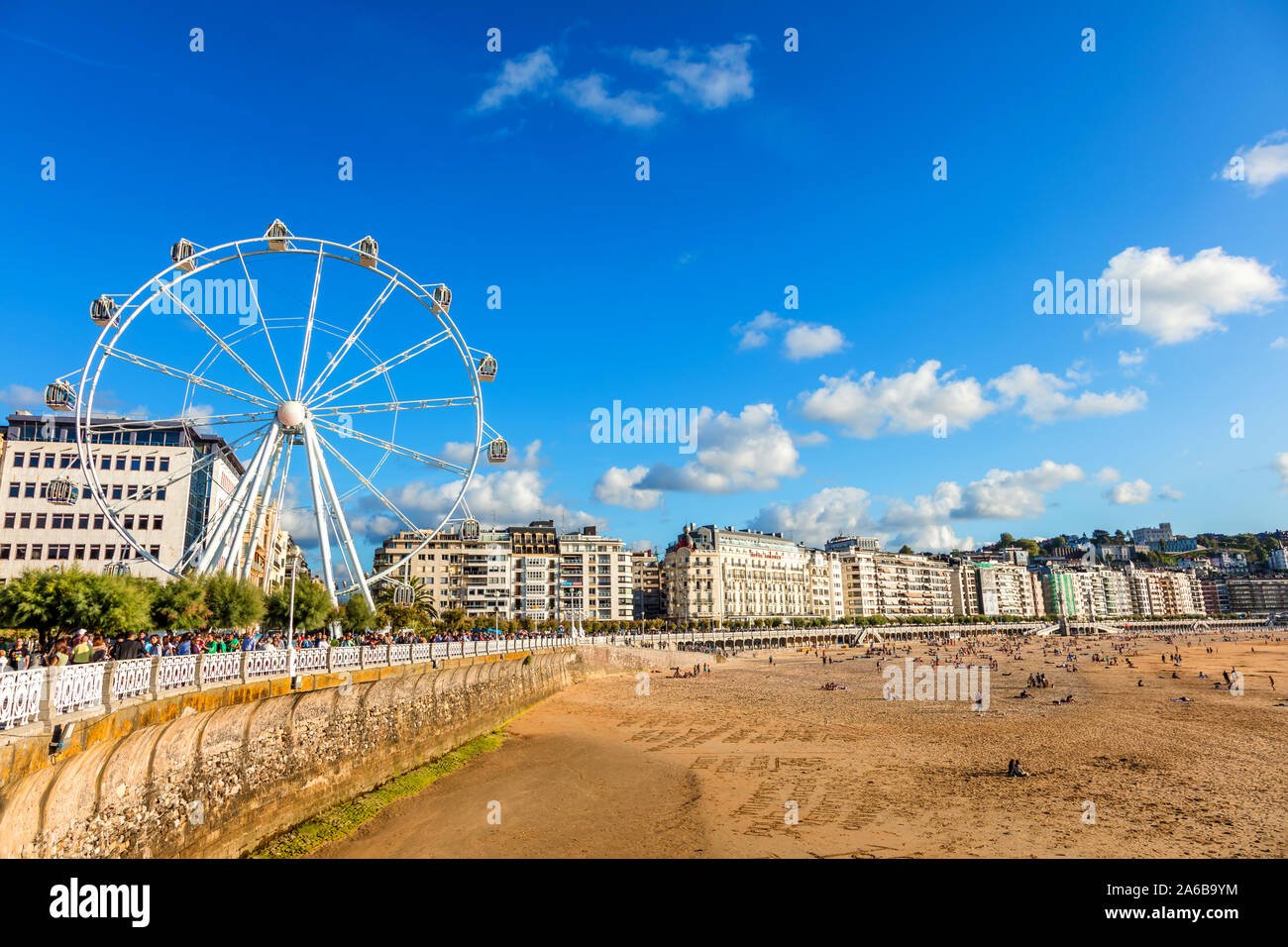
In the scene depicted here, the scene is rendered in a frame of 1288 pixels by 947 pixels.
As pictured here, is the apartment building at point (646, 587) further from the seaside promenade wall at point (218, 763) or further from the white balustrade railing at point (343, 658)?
the white balustrade railing at point (343, 658)

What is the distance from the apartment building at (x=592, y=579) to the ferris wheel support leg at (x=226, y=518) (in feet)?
301

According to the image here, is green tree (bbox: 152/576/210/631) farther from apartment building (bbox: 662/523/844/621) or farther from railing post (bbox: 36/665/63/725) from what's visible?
apartment building (bbox: 662/523/844/621)

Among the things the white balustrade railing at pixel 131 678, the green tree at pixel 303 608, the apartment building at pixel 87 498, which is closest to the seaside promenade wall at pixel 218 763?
the white balustrade railing at pixel 131 678

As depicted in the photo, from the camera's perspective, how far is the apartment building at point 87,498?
56.2 m

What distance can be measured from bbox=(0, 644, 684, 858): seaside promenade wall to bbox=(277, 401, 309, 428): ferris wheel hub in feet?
51.1

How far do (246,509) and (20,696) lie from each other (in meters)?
27.7

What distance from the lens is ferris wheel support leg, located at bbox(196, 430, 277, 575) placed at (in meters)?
34.1

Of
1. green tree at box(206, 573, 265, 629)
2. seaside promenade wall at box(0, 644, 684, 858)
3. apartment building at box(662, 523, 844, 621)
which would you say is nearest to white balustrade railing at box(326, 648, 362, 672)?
seaside promenade wall at box(0, 644, 684, 858)

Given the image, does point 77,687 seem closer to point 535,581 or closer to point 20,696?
point 20,696

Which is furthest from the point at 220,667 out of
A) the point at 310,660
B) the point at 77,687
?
the point at 77,687

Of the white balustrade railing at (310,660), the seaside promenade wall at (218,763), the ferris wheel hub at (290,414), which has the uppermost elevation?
the ferris wheel hub at (290,414)
